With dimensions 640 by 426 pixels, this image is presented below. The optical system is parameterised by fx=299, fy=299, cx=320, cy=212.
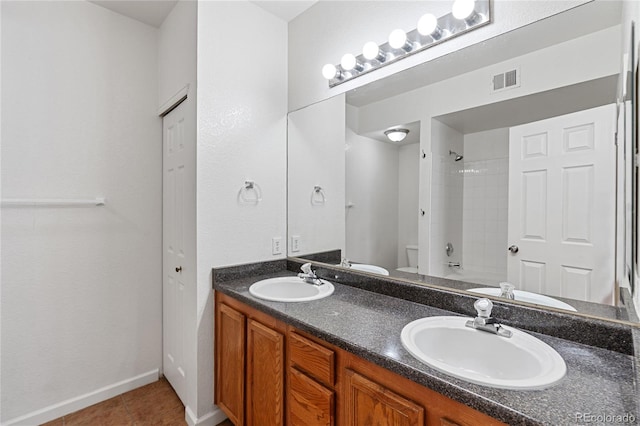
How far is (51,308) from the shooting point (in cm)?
187

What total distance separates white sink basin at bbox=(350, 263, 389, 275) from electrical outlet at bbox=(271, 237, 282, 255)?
58cm

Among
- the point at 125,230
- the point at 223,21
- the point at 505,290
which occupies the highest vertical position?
the point at 223,21

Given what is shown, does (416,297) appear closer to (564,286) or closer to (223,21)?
(564,286)

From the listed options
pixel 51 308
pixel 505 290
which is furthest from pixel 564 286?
pixel 51 308

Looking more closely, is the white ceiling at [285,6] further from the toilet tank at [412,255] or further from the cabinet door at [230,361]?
the cabinet door at [230,361]

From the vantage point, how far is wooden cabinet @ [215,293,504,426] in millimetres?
854

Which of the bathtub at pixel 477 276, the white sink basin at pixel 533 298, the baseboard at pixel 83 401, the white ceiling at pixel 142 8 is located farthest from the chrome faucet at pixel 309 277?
the white ceiling at pixel 142 8

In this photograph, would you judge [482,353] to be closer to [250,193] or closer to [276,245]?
[276,245]

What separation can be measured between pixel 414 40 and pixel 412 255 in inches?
42.2

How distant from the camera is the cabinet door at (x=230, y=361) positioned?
158 cm

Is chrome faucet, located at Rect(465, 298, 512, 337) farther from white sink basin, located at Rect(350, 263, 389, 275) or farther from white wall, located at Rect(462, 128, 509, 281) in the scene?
white sink basin, located at Rect(350, 263, 389, 275)

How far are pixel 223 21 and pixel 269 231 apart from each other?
1.34 m

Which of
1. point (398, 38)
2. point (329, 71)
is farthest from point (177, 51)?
point (398, 38)

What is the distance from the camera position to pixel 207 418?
1780 millimetres
